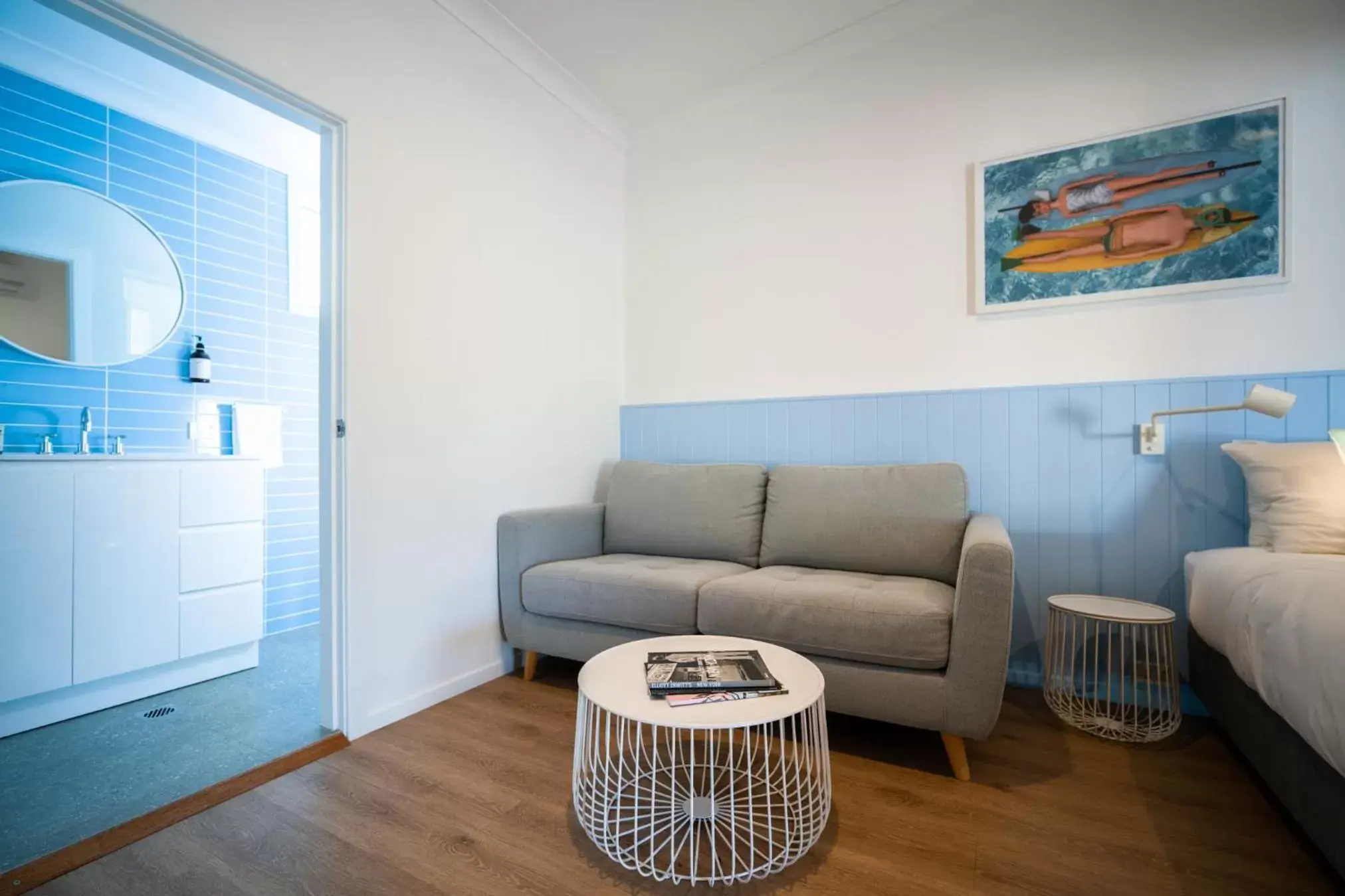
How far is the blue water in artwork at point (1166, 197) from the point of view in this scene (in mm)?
2016

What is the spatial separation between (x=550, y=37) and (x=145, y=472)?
244 centimetres

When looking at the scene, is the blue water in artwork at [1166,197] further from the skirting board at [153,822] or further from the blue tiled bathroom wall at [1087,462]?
the skirting board at [153,822]

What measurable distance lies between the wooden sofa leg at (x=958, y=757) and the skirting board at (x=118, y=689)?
9.32 feet

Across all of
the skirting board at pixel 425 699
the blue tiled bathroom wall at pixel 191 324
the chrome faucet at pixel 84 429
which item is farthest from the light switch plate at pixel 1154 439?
the chrome faucet at pixel 84 429

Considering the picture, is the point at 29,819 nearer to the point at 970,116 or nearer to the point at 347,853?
the point at 347,853

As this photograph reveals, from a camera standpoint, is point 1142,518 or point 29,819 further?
point 1142,518

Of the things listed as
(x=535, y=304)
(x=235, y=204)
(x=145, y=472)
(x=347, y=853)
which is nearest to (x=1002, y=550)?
(x=347, y=853)

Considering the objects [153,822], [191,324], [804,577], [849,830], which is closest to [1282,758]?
[849,830]

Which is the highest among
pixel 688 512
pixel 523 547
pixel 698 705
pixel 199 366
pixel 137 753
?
pixel 199 366

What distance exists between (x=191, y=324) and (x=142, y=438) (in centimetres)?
60

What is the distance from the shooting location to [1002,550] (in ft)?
5.06

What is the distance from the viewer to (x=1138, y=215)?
218 centimetres

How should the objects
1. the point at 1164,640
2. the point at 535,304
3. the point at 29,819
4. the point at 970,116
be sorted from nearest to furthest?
the point at 29,819 < the point at 1164,640 < the point at 970,116 < the point at 535,304

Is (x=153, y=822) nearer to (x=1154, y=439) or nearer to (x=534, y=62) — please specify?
(x=534, y=62)
